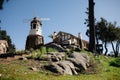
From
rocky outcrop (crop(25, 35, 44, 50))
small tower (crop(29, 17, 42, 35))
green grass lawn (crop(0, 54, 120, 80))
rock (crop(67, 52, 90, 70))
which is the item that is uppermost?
small tower (crop(29, 17, 42, 35))

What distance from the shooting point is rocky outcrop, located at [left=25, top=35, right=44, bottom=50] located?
55562 millimetres

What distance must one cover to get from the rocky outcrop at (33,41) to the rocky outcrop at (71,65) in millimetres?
22768

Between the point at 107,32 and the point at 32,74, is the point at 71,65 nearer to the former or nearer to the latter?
the point at 32,74

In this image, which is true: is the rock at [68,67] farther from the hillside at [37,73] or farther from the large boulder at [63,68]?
the hillside at [37,73]

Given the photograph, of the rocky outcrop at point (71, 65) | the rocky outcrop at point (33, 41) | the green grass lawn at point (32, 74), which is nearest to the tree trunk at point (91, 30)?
the rocky outcrop at point (71, 65)

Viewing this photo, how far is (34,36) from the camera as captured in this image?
185ft

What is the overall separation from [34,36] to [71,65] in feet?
93.3

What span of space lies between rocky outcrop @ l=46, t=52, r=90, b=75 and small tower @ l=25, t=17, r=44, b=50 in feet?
74.6

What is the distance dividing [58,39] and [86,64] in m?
38.1

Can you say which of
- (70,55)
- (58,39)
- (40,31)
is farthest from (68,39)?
(70,55)

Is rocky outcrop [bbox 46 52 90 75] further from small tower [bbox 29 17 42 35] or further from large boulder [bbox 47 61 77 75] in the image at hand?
small tower [bbox 29 17 42 35]

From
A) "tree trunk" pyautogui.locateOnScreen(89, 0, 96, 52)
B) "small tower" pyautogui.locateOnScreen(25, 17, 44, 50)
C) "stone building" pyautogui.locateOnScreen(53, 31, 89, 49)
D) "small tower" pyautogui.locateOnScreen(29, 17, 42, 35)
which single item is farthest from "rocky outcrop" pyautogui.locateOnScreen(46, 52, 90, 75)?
"stone building" pyautogui.locateOnScreen(53, 31, 89, 49)

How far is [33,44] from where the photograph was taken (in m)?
55.6

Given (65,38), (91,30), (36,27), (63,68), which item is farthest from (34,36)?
(63,68)
